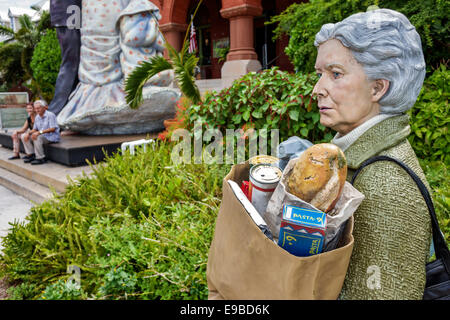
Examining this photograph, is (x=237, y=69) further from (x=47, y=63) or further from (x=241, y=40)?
(x=47, y=63)

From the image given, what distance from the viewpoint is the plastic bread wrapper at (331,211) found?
0.83 metres

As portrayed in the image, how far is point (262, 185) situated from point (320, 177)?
16 cm

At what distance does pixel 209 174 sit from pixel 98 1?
586cm

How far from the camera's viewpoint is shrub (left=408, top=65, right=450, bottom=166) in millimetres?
3561

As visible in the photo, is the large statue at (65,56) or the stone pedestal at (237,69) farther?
the stone pedestal at (237,69)

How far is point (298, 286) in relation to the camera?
0.84 meters

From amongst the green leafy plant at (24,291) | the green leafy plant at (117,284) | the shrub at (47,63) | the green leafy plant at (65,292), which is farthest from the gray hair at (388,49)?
the shrub at (47,63)

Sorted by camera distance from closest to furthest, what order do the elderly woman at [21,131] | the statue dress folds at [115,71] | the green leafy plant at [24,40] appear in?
the elderly woman at [21,131] → the statue dress folds at [115,71] → the green leafy plant at [24,40]

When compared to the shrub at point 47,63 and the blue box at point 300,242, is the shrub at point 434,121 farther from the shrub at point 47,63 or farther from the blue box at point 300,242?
the shrub at point 47,63

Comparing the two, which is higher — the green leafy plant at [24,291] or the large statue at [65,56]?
the large statue at [65,56]

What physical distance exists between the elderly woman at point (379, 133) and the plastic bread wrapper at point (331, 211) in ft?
0.40

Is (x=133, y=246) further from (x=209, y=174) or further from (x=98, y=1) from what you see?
(x=98, y=1)

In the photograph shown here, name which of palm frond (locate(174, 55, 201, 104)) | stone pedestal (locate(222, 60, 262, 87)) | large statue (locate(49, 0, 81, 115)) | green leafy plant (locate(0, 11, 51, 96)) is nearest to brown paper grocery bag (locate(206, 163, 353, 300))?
palm frond (locate(174, 55, 201, 104))

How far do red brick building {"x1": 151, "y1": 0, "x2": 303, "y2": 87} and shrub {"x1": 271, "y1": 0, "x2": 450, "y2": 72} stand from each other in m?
6.65
